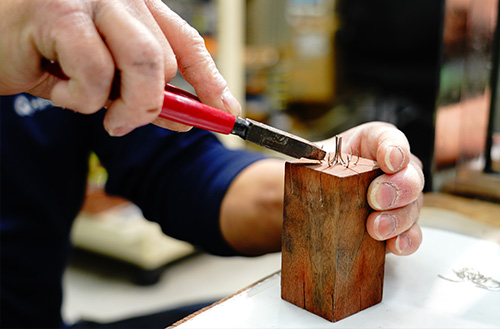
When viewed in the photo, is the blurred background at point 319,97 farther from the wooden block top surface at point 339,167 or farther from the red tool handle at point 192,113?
the red tool handle at point 192,113

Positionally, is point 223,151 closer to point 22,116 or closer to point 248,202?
point 248,202

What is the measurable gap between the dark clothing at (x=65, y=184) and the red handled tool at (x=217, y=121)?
34 centimetres

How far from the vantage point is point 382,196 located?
0.53 m

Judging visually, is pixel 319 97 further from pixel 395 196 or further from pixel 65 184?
pixel 395 196

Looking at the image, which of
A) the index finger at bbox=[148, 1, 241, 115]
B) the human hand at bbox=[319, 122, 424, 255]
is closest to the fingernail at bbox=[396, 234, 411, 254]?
the human hand at bbox=[319, 122, 424, 255]

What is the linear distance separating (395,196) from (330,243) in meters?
0.09

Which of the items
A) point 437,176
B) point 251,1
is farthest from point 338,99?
point 437,176

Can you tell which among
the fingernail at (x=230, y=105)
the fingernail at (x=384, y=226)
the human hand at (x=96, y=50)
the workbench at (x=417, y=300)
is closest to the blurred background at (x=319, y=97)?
the workbench at (x=417, y=300)

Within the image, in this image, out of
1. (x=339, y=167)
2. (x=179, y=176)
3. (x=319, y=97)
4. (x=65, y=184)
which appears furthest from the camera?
(x=319, y=97)

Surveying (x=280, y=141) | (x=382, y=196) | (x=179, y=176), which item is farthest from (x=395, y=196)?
(x=179, y=176)

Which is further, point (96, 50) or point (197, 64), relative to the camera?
point (197, 64)

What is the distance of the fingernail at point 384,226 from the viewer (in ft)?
1.77

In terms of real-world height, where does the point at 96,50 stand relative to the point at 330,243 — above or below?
above

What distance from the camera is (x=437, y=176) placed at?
88 cm
